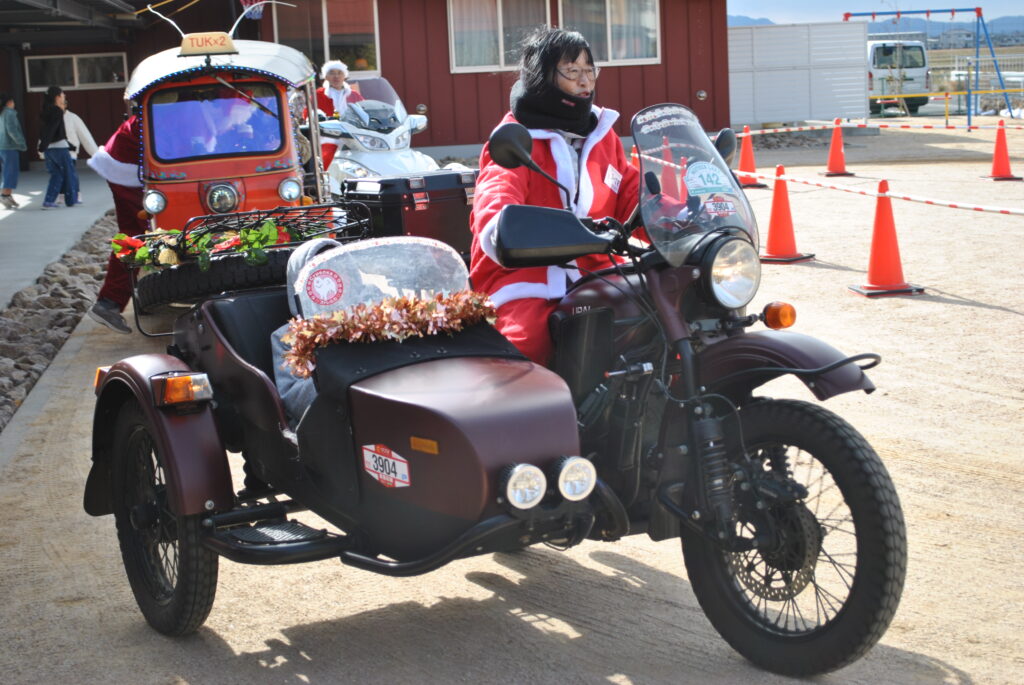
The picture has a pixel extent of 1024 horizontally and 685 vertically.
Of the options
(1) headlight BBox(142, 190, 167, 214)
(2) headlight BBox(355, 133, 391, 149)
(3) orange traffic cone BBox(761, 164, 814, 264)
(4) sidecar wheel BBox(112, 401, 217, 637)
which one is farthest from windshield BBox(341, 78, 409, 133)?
(4) sidecar wheel BBox(112, 401, 217, 637)

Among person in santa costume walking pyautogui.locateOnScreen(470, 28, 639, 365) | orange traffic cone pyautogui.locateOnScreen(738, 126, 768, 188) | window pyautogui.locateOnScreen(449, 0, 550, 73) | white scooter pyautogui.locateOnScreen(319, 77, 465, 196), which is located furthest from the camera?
window pyautogui.locateOnScreen(449, 0, 550, 73)

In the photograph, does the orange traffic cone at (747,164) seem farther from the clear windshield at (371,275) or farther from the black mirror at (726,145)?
the clear windshield at (371,275)

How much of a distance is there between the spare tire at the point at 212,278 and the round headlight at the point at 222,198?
449 cm

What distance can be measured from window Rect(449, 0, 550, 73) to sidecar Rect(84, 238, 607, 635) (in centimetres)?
1978

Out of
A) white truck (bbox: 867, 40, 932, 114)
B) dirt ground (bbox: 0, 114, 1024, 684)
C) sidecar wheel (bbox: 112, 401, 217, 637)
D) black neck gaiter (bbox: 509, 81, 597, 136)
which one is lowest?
dirt ground (bbox: 0, 114, 1024, 684)

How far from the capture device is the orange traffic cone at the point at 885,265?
9.58 metres

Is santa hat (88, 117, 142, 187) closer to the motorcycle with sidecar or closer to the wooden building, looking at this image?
the motorcycle with sidecar

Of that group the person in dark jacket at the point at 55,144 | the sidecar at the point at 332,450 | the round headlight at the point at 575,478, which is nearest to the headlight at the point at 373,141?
the person in dark jacket at the point at 55,144

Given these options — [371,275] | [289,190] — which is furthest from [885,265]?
[371,275]

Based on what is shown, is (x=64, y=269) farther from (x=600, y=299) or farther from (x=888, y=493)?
(x=888, y=493)

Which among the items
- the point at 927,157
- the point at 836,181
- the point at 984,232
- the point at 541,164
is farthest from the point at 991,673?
the point at 927,157

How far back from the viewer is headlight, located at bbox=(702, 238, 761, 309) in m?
3.66

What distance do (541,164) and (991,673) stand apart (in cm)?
219

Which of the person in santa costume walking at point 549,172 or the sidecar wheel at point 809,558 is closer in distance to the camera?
the sidecar wheel at point 809,558
